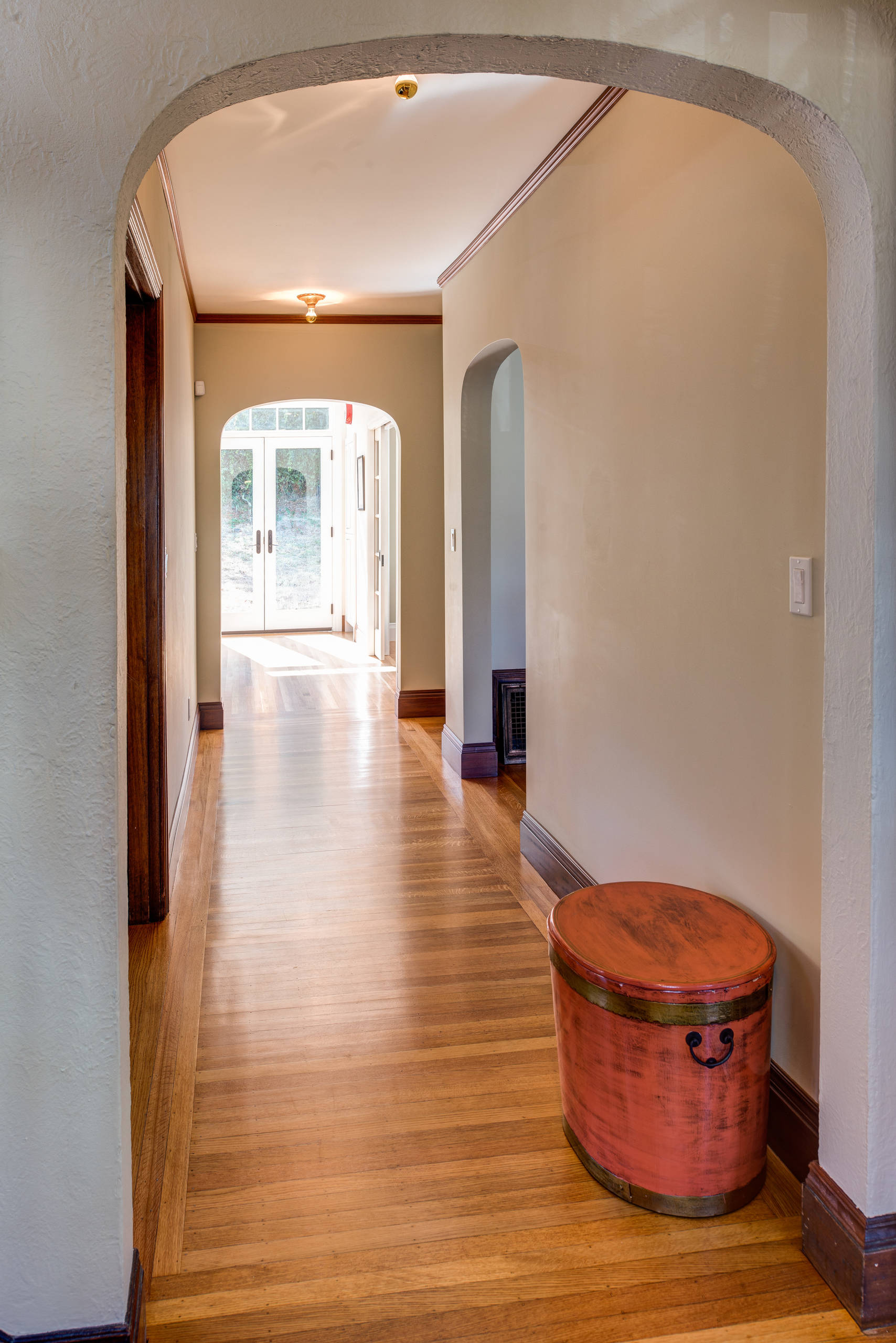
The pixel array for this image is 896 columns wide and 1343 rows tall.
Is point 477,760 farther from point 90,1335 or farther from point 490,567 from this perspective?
point 90,1335

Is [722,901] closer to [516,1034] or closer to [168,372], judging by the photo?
[516,1034]

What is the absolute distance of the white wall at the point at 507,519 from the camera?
6.12m

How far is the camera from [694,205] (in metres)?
2.42

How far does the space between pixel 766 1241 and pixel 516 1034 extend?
3.00 feet

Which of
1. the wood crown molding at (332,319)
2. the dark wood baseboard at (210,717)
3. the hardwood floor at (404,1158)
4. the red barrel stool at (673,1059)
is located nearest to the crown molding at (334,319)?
the wood crown molding at (332,319)

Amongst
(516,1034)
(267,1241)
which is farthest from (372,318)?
(267,1241)

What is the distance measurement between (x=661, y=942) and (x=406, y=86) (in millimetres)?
2456

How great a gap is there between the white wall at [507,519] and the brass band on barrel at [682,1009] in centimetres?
416

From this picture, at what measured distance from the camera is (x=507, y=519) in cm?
619

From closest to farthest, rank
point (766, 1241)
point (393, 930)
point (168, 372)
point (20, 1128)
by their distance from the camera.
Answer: point (20, 1128)
point (766, 1241)
point (393, 930)
point (168, 372)

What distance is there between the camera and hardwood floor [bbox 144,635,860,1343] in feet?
5.78

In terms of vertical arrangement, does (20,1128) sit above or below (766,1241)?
above

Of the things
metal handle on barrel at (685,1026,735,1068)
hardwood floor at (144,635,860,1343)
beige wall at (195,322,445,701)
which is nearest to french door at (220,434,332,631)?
beige wall at (195,322,445,701)

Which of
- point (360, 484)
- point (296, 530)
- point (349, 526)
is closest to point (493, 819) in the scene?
point (360, 484)
